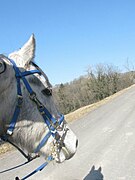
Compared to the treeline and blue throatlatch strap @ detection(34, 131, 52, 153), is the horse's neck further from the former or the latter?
the treeline

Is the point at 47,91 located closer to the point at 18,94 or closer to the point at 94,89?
the point at 18,94

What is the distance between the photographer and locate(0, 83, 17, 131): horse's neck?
237cm

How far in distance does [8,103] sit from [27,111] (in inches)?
7.2

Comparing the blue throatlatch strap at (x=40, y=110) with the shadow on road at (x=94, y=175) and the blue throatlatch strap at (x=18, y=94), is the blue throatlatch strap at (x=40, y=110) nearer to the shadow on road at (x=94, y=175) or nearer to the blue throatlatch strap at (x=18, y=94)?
the blue throatlatch strap at (x=18, y=94)

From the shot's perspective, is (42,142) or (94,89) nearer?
(42,142)

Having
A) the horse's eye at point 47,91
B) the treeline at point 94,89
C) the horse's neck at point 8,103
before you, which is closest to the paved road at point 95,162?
the horse's eye at point 47,91

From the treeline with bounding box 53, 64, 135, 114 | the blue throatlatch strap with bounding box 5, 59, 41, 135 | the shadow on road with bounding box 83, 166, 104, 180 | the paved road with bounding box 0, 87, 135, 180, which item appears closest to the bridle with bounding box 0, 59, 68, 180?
the blue throatlatch strap with bounding box 5, 59, 41, 135

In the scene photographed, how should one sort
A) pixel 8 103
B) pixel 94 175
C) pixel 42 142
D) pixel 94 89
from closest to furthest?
1. pixel 8 103
2. pixel 42 142
3. pixel 94 175
4. pixel 94 89

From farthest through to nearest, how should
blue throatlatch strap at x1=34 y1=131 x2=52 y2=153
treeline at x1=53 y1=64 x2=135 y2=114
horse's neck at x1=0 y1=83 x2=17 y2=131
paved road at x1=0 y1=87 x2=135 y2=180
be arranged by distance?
treeline at x1=53 y1=64 x2=135 y2=114
paved road at x1=0 y1=87 x2=135 y2=180
blue throatlatch strap at x1=34 y1=131 x2=52 y2=153
horse's neck at x1=0 y1=83 x2=17 y2=131

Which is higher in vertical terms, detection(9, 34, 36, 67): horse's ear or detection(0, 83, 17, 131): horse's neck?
detection(9, 34, 36, 67): horse's ear

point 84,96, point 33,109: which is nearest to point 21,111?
point 33,109

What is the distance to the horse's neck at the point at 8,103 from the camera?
7.77 ft

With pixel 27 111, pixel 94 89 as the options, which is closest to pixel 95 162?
pixel 27 111

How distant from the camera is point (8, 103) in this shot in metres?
2.38
